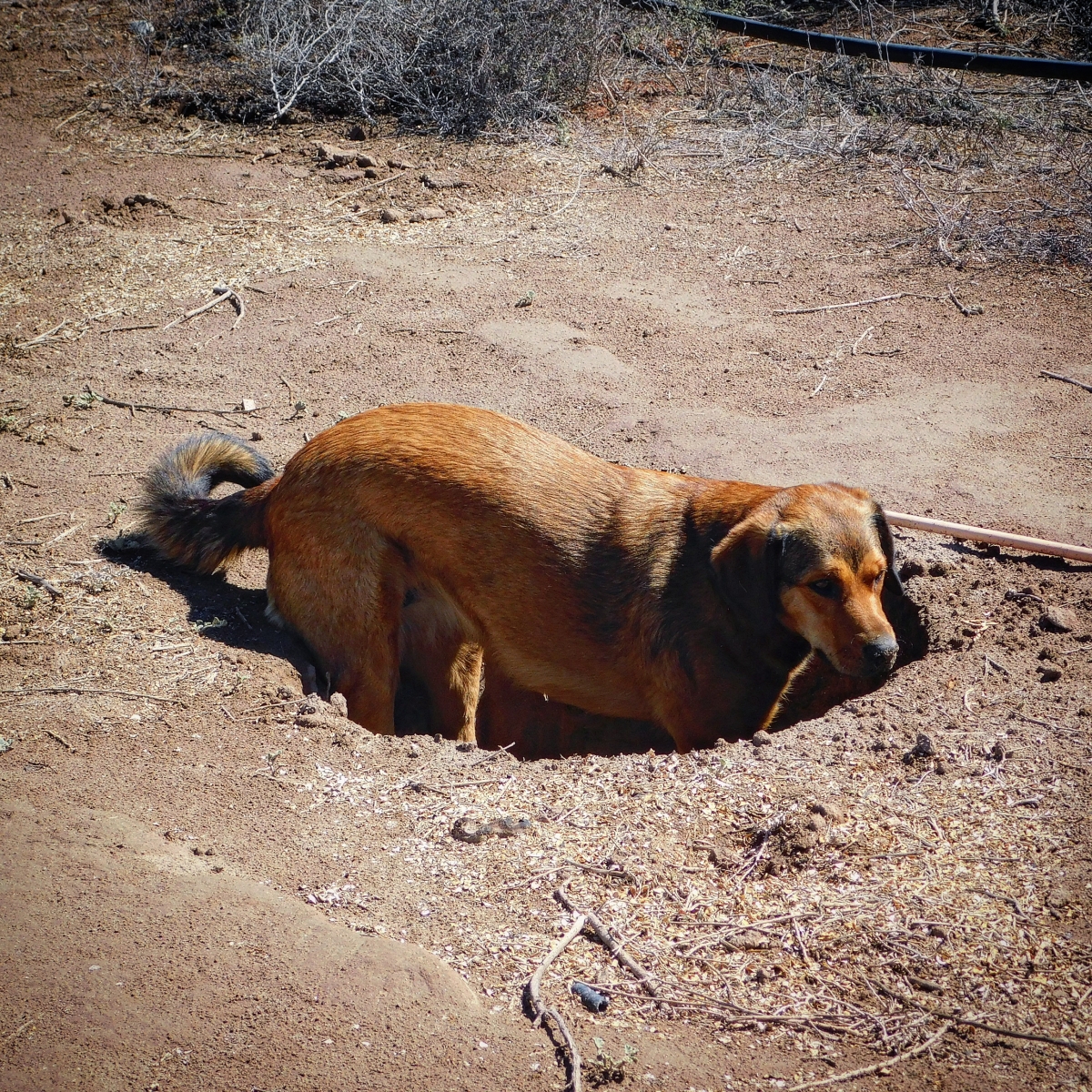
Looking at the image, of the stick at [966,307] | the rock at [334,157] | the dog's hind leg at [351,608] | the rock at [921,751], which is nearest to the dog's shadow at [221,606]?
the dog's hind leg at [351,608]

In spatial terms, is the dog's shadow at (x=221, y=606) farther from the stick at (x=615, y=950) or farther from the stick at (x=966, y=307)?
the stick at (x=966, y=307)

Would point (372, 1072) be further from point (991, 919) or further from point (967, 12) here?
point (967, 12)

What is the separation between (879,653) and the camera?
423 centimetres

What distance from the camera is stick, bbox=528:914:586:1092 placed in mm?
2839

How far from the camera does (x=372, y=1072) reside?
9.34 ft

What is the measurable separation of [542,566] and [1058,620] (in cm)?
233

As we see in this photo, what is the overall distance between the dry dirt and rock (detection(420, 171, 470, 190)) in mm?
1467

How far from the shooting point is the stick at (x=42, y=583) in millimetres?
4848

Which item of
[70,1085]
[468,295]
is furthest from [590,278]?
[70,1085]

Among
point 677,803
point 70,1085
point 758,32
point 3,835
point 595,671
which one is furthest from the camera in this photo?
point 758,32

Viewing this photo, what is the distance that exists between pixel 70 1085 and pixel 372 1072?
2.59ft

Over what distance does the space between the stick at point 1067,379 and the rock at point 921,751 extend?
369 centimetres

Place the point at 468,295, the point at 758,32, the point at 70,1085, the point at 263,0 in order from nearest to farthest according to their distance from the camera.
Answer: the point at 70,1085 → the point at 468,295 → the point at 263,0 → the point at 758,32

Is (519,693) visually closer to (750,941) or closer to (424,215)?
(750,941)
